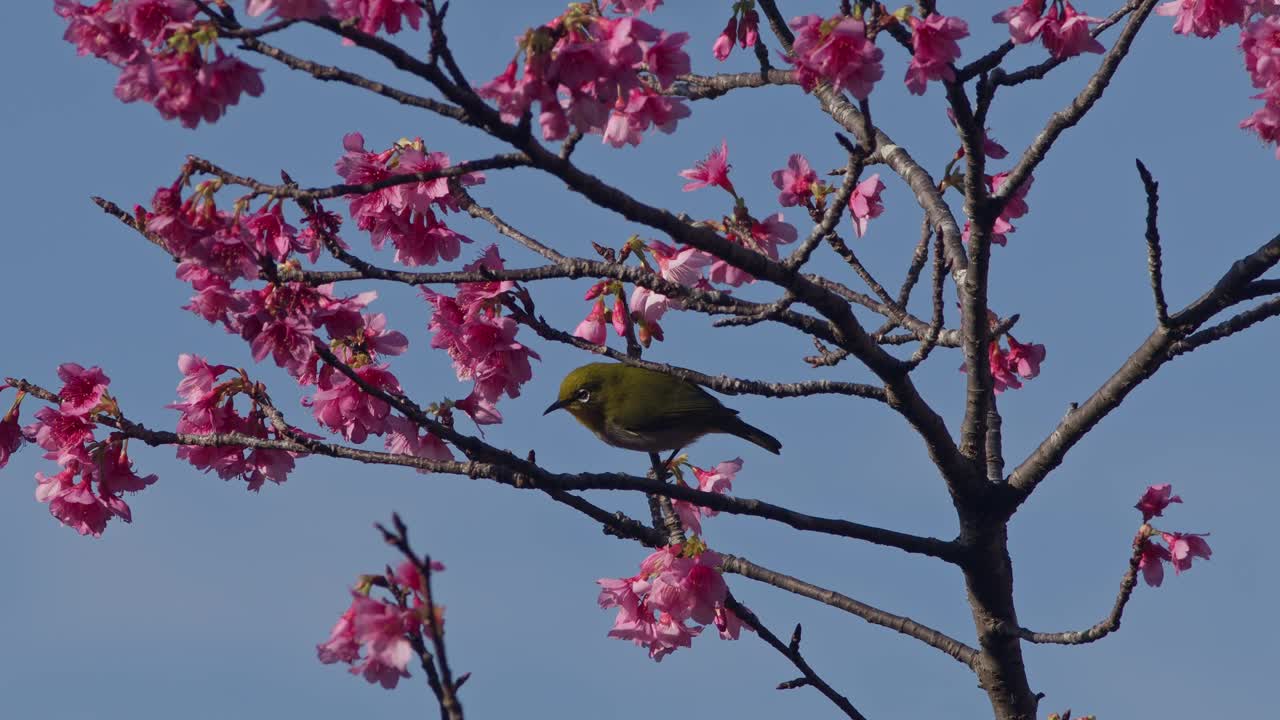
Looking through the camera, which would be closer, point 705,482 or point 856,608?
point 856,608

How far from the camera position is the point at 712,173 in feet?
21.4

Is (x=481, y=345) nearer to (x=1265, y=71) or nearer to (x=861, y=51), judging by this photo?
(x=861, y=51)

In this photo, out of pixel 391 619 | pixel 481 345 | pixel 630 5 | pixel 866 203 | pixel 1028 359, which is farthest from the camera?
pixel 1028 359

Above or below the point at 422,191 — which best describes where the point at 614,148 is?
below

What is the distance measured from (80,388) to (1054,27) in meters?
4.87

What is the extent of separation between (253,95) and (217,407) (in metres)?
2.17

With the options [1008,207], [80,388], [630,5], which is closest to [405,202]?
[630,5]

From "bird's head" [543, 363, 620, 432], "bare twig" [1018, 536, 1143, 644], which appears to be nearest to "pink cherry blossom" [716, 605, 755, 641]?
"bare twig" [1018, 536, 1143, 644]

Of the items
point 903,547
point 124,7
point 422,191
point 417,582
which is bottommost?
point 417,582

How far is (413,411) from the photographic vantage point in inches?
203

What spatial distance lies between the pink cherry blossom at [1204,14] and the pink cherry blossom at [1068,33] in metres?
0.93

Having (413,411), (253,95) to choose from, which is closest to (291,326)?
(413,411)

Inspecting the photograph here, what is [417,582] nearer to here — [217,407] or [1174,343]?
[217,407]

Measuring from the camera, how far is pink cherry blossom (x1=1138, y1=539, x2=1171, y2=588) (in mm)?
6945
